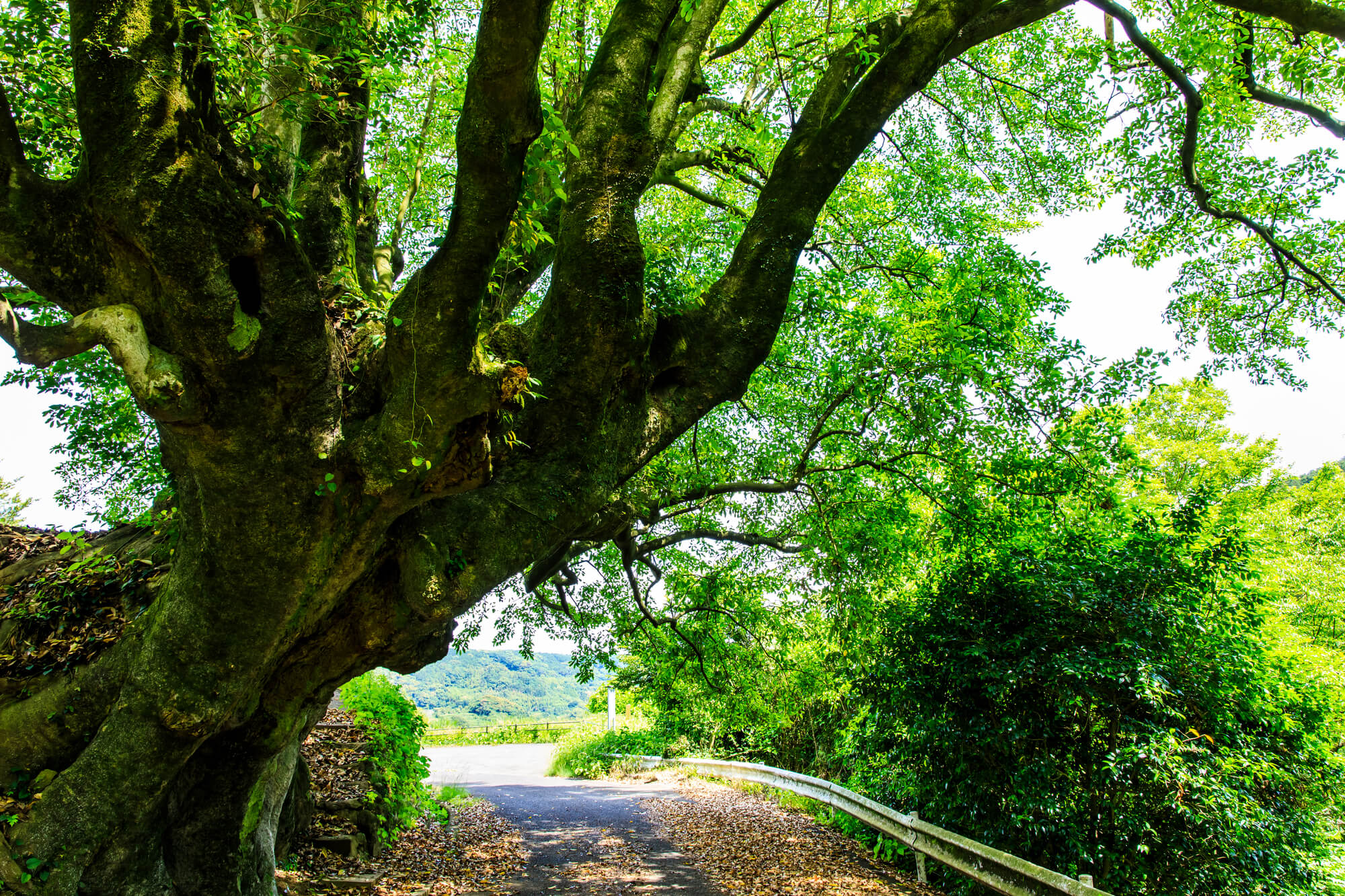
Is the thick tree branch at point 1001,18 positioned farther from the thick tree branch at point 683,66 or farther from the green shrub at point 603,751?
the green shrub at point 603,751

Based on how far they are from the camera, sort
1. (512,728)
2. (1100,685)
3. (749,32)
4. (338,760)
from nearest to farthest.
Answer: (1100,685) < (749,32) < (338,760) < (512,728)

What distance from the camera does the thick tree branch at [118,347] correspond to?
277cm

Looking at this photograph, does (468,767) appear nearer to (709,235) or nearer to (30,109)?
(709,235)

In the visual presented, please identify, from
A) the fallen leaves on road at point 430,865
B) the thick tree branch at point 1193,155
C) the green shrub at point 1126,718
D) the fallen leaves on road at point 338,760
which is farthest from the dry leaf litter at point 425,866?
the thick tree branch at point 1193,155

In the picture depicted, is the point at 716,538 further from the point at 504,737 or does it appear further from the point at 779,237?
the point at 504,737

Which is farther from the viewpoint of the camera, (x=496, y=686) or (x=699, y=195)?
(x=496, y=686)

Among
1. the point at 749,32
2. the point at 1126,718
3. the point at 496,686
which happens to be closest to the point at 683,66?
the point at 749,32

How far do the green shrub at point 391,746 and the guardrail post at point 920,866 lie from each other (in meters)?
5.84

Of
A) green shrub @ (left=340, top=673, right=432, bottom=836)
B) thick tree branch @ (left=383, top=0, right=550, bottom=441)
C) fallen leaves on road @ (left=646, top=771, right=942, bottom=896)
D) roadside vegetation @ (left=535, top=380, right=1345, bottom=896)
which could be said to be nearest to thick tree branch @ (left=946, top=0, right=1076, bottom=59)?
roadside vegetation @ (left=535, top=380, right=1345, bottom=896)

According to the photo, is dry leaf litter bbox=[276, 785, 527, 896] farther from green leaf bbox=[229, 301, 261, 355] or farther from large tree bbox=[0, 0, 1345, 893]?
green leaf bbox=[229, 301, 261, 355]

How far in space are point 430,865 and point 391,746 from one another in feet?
4.97

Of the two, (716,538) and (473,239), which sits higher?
(473,239)

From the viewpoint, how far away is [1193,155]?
293 inches

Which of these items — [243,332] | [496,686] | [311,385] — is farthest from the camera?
[496,686]
